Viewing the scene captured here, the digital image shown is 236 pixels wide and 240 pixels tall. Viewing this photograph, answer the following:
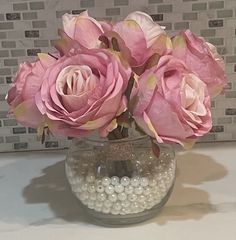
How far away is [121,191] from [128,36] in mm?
197

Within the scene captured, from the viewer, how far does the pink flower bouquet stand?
0.74 m

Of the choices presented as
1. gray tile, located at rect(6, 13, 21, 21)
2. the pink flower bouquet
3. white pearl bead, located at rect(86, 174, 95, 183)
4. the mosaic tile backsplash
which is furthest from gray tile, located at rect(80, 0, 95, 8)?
white pearl bead, located at rect(86, 174, 95, 183)

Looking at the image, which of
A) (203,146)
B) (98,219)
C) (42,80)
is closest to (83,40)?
(42,80)

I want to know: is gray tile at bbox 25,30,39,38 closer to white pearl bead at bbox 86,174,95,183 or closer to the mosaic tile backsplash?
the mosaic tile backsplash

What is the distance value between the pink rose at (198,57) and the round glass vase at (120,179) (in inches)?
4.3

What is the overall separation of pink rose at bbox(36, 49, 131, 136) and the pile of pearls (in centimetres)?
8

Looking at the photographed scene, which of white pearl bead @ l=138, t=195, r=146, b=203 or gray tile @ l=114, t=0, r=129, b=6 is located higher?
gray tile @ l=114, t=0, r=129, b=6

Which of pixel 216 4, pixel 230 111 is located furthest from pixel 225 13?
pixel 230 111

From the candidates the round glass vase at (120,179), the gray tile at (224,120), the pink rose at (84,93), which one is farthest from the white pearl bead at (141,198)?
the gray tile at (224,120)

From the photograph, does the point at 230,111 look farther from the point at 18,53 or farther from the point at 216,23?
the point at 18,53

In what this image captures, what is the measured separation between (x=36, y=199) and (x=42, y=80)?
8.9 inches

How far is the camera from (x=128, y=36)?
767mm

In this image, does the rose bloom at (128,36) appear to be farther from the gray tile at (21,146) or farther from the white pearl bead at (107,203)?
the gray tile at (21,146)

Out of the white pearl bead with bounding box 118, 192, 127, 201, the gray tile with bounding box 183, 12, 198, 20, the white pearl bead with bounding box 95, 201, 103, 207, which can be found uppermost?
the gray tile with bounding box 183, 12, 198, 20
